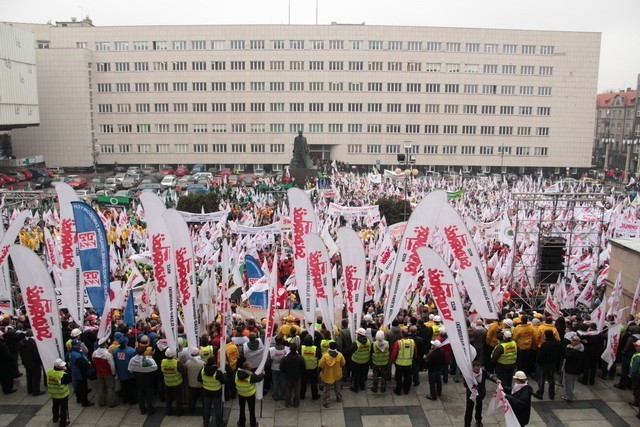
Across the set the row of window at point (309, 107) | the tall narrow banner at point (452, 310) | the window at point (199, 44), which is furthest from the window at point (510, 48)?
the tall narrow banner at point (452, 310)

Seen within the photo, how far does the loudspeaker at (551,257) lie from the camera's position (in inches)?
634

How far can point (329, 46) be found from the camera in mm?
63094

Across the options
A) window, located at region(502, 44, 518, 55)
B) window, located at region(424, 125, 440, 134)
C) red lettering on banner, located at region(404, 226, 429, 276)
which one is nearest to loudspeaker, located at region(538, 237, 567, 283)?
red lettering on banner, located at region(404, 226, 429, 276)

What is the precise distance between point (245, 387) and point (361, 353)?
2.36 m

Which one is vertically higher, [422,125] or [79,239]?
[422,125]

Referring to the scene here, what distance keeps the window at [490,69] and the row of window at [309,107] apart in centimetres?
390

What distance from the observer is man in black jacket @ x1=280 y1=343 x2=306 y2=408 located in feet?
32.1

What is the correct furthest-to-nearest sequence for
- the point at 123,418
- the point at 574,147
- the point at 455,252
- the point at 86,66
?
the point at 574,147 → the point at 86,66 → the point at 455,252 → the point at 123,418

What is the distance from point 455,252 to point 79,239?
819cm

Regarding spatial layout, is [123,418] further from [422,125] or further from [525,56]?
[525,56]

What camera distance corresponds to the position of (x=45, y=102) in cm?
6294

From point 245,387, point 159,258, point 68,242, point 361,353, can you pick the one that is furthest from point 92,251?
point 361,353

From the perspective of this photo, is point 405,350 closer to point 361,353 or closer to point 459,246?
point 361,353

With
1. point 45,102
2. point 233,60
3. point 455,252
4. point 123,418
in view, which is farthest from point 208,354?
point 45,102
